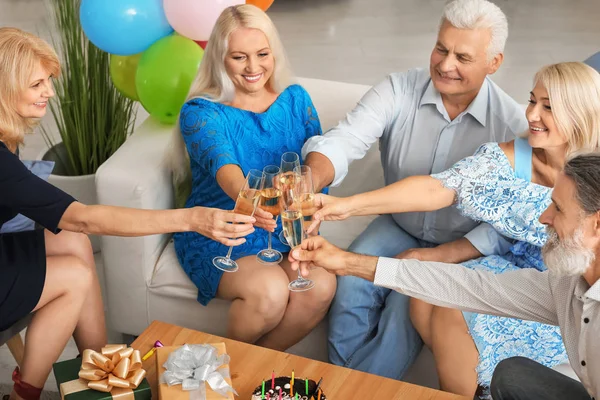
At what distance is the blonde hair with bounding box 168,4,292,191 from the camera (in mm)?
2689

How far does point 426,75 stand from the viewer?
9.41 ft

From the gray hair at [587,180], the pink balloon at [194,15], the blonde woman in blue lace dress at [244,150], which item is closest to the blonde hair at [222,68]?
the blonde woman in blue lace dress at [244,150]

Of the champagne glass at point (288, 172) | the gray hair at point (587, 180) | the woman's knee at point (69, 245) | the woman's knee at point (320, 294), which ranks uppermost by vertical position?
the gray hair at point (587, 180)

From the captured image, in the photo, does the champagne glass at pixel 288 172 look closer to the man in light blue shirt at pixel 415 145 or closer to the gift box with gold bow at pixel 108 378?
the man in light blue shirt at pixel 415 145

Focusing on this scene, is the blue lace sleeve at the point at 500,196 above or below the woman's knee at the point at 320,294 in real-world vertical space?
above

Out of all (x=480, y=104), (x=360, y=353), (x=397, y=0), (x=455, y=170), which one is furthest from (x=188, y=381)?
(x=397, y=0)

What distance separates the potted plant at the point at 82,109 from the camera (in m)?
3.31

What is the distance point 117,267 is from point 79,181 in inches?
27.8

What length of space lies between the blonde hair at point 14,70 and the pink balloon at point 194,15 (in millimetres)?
643

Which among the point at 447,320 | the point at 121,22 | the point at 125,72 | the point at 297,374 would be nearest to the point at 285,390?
the point at 297,374

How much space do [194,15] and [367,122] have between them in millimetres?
699

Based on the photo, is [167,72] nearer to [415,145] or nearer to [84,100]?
[84,100]

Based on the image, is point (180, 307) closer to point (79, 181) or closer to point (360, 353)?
point (360, 353)

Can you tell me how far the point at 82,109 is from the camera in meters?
3.37
